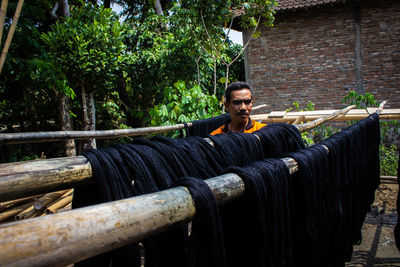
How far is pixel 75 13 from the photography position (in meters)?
6.93

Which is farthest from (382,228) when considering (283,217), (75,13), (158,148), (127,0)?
(127,0)

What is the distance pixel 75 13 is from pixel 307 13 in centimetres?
679

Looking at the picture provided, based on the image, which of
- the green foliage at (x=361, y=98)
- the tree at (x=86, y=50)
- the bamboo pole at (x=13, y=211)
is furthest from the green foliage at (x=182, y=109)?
the green foliage at (x=361, y=98)

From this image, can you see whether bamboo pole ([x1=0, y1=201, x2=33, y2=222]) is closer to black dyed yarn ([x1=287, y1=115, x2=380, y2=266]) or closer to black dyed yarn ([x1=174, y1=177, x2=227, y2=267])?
black dyed yarn ([x1=174, y1=177, x2=227, y2=267])

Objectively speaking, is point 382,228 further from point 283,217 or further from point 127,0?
point 127,0

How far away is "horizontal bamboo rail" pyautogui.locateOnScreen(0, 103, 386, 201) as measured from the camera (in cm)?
82

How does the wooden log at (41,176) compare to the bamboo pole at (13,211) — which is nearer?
the wooden log at (41,176)

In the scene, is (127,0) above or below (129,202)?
above

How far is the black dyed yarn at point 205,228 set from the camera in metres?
0.71

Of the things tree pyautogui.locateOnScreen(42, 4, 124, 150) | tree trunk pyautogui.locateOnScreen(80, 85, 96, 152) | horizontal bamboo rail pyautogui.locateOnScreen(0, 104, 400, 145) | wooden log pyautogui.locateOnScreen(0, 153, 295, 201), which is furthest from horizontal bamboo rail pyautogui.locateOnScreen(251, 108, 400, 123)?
tree trunk pyautogui.locateOnScreen(80, 85, 96, 152)

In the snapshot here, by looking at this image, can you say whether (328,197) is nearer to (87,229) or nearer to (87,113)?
(87,229)

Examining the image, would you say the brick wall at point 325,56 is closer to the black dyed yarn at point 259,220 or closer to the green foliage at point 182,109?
the green foliage at point 182,109

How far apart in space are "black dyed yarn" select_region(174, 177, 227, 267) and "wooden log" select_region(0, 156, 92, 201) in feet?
1.38

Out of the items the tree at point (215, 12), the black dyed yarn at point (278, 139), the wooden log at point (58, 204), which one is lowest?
the wooden log at point (58, 204)
